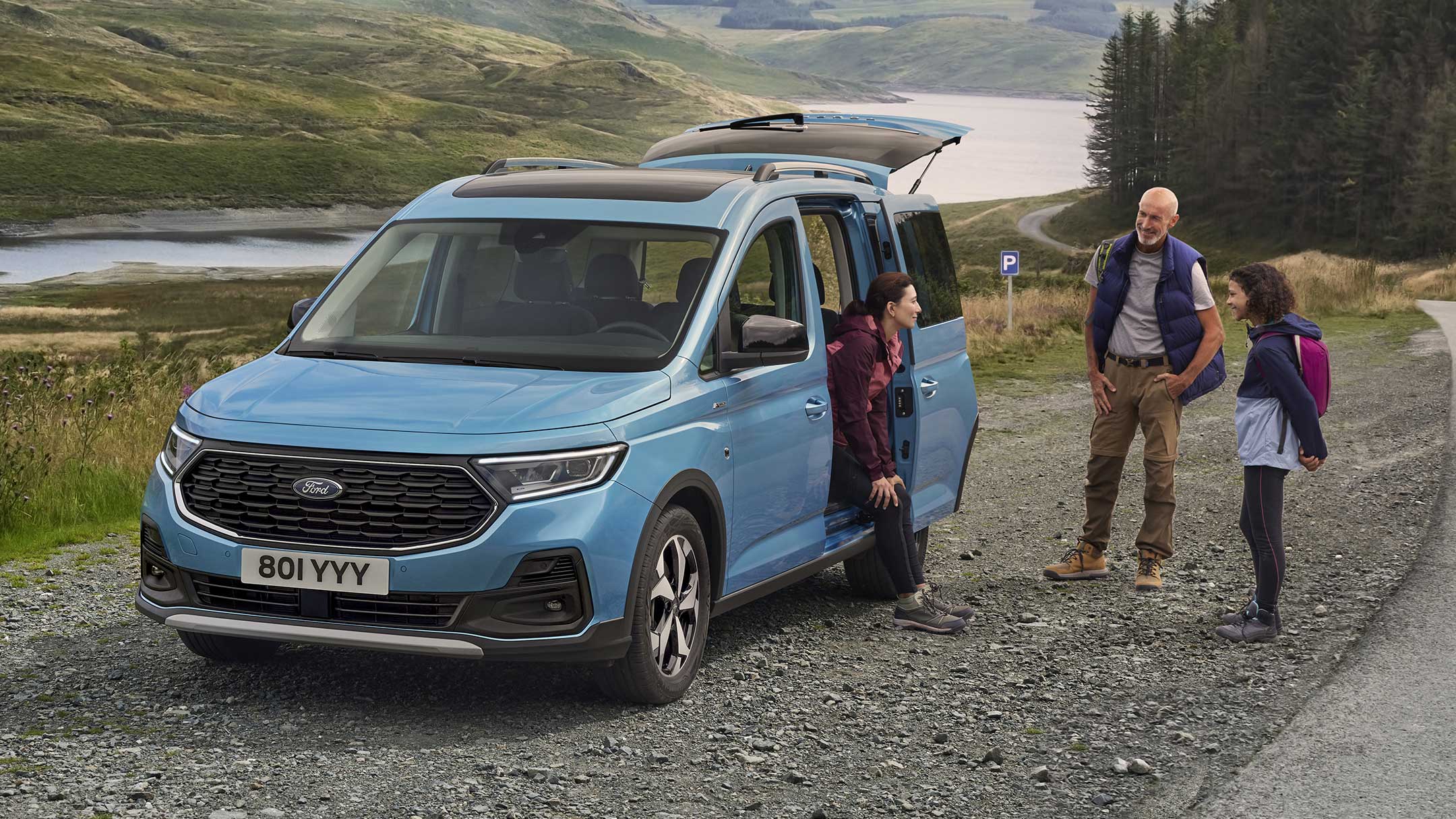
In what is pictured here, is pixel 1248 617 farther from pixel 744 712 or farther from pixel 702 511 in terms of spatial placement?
pixel 702 511

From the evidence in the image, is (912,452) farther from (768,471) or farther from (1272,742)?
(1272,742)

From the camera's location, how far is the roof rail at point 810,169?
7027 mm

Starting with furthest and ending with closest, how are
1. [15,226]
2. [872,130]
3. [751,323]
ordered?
[15,226], [872,130], [751,323]

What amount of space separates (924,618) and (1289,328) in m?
2.25

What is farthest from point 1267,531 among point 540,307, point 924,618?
point 540,307

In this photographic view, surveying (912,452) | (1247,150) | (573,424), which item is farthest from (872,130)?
(1247,150)

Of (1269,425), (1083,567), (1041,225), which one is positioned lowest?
(1083,567)

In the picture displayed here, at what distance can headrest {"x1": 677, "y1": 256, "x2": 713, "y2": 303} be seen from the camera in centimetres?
630

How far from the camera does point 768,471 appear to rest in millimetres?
6359

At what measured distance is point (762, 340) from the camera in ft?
20.1

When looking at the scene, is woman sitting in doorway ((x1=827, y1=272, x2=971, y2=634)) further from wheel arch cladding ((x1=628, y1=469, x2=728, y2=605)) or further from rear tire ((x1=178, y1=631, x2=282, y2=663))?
rear tire ((x1=178, y1=631, x2=282, y2=663))

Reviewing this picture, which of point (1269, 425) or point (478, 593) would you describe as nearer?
point (478, 593)

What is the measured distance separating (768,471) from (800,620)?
147 cm

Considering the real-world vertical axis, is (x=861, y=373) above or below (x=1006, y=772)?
above
